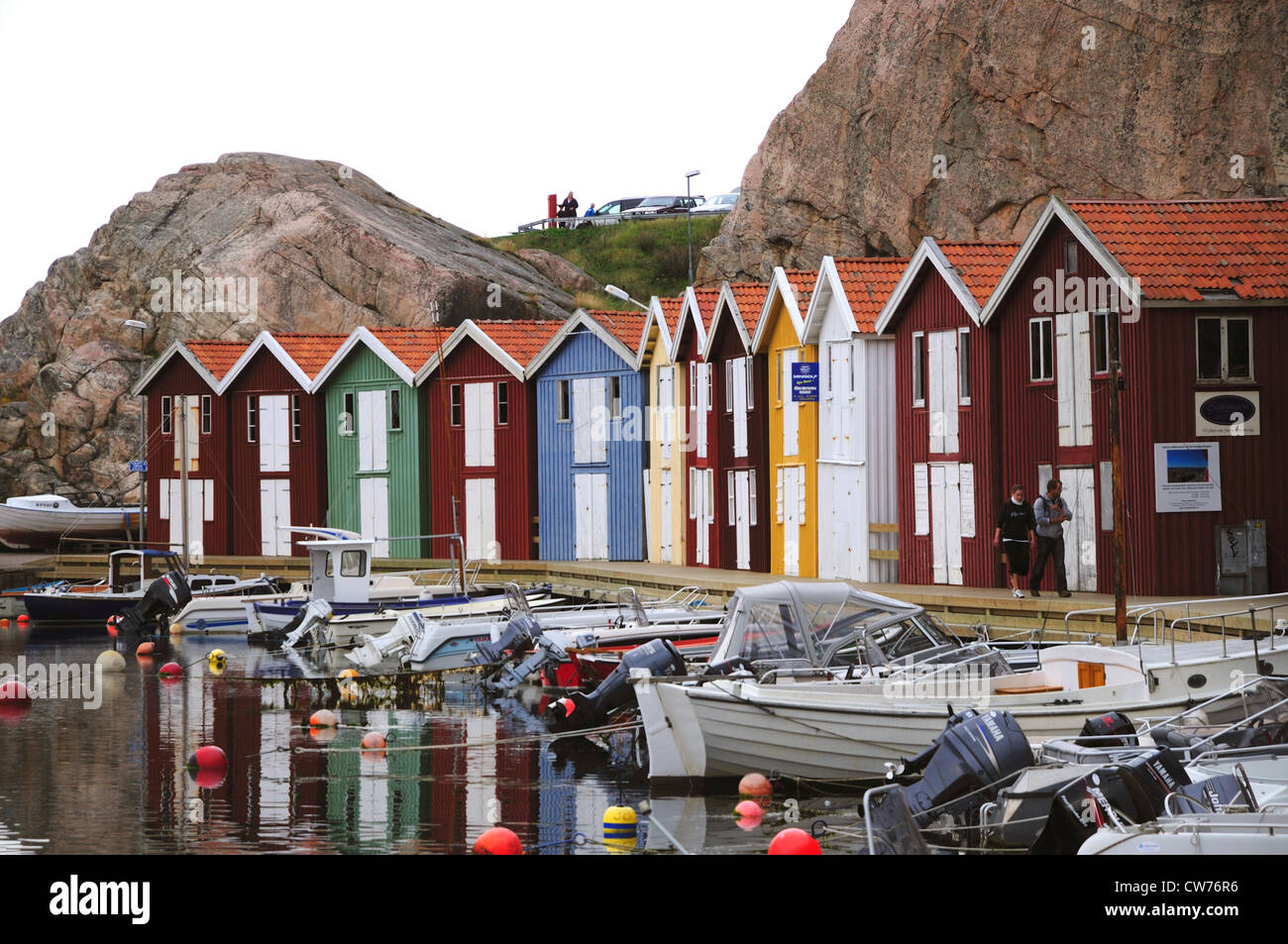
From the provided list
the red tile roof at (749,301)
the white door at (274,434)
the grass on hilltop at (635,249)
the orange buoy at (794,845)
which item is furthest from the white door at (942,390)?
Answer: the grass on hilltop at (635,249)

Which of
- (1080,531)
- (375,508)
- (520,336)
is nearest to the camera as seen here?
(1080,531)

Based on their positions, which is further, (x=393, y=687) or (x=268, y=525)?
(x=268, y=525)

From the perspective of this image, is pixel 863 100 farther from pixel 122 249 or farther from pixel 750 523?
pixel 122 249

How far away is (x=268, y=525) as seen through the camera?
53438mm

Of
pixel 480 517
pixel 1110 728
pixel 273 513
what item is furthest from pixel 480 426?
pixel 1110 728

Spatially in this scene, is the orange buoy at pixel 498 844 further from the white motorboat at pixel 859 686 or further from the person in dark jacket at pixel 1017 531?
the person in dark jacket at pixel 1017 531

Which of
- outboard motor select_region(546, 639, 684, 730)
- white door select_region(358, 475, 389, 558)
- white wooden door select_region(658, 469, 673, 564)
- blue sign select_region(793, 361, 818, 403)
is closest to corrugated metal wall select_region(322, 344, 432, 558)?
white door select_region(358, 475, 389, 558)

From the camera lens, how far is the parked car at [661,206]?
9638 centimetres

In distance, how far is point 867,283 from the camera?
3612 centimetres

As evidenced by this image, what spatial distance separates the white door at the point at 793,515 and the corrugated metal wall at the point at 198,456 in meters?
22.5

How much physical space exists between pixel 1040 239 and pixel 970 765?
17.8 metres

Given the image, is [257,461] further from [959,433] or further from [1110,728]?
[1110,728]
